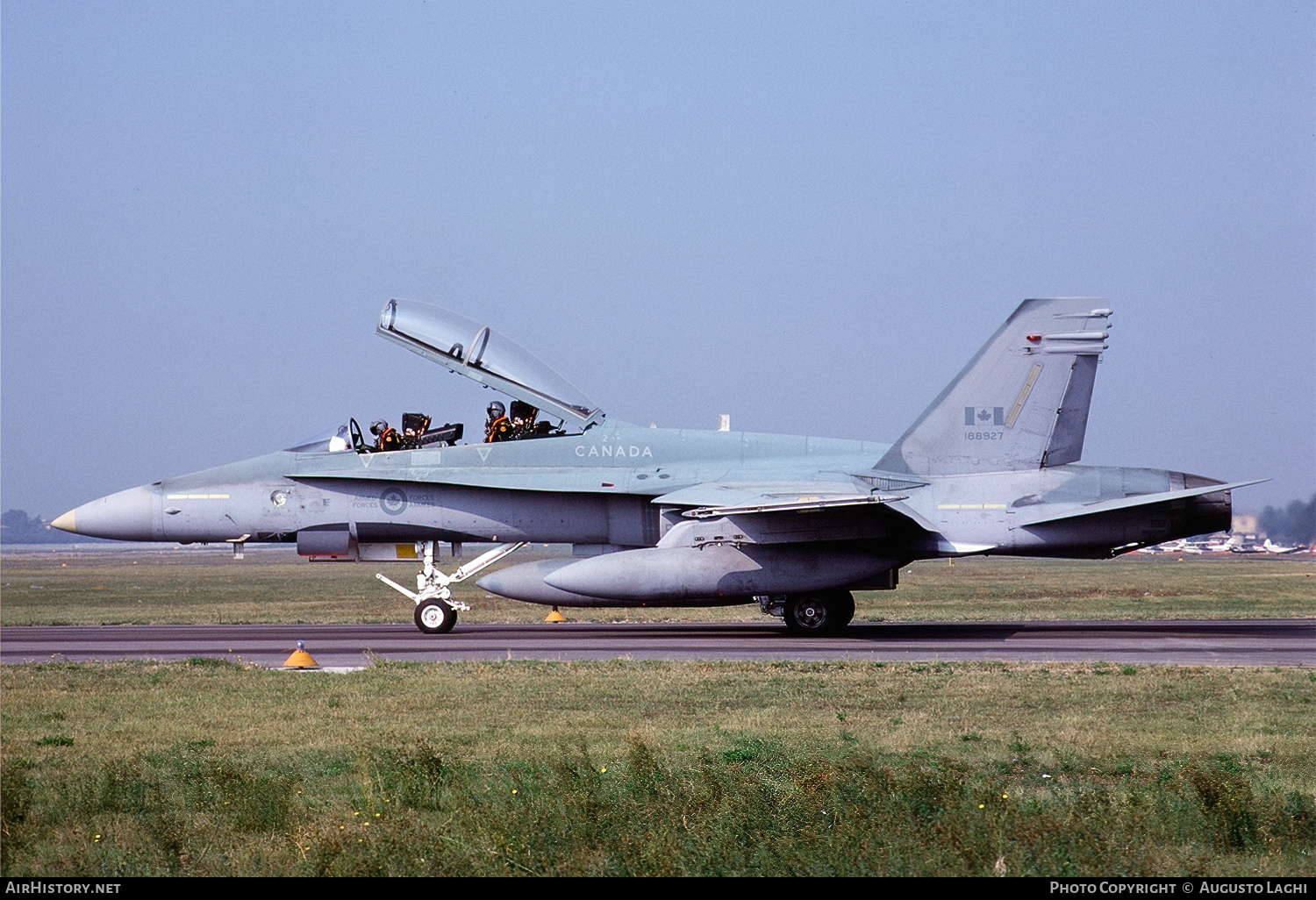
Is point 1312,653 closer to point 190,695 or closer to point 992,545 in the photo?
point 992,545

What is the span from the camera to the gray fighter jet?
60.8 feet

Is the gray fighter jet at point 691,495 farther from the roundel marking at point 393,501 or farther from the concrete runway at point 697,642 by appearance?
the concrete runway at point 697,642

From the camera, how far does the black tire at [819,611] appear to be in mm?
19516

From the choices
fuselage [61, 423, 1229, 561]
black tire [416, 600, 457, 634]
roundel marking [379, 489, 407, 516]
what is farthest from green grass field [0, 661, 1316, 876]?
roundel marking [379, 489, 407, 516]

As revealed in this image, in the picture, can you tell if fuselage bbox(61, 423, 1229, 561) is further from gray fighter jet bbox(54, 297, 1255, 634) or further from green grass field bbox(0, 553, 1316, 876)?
green grass field bbox(0, 553, 1316, 876)

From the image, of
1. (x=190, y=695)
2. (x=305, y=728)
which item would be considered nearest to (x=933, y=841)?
(x=305, y=728)

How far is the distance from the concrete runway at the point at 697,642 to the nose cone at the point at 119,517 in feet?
5.43

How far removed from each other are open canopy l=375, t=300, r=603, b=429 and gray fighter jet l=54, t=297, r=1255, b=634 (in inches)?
1.2

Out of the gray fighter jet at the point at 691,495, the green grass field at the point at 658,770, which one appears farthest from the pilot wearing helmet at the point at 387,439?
the green grass field at the point at 658,770

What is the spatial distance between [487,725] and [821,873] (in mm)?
5068

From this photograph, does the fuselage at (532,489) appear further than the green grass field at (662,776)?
Yes

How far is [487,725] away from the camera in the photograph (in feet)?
34.3

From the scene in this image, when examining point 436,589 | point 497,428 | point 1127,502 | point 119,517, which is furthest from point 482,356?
point 1127,502

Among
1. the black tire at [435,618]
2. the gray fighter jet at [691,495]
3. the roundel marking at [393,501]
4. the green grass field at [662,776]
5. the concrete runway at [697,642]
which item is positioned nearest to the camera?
the green grass field at [662,776]
